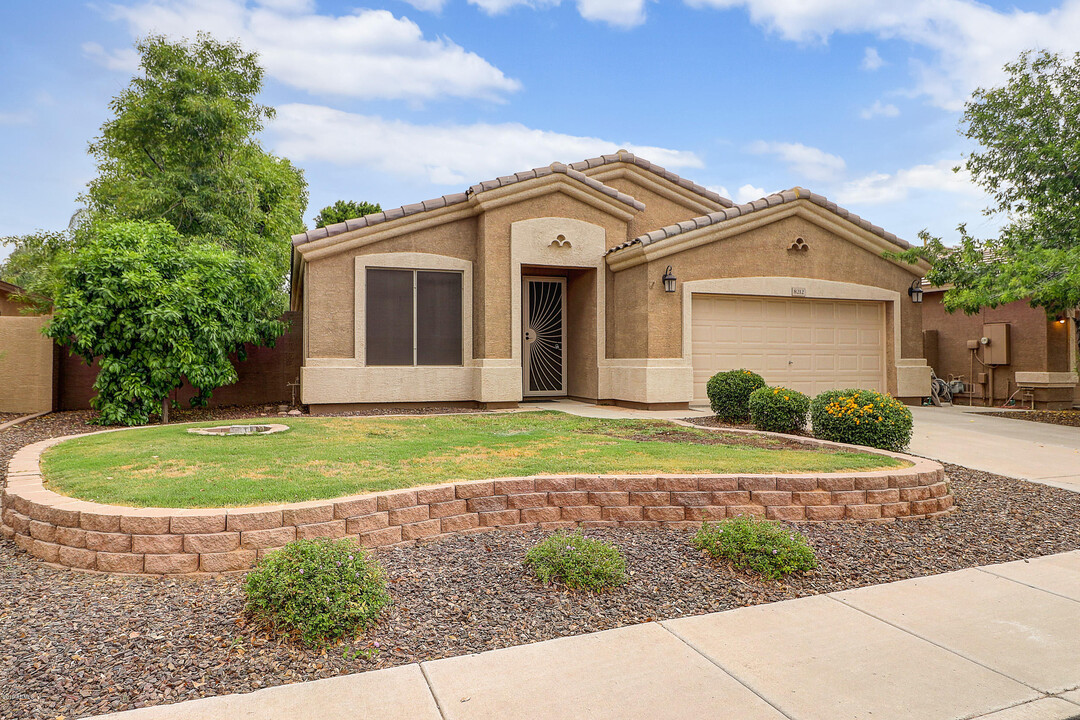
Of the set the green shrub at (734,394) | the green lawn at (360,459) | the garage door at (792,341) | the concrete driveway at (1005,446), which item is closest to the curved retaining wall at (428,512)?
the green lawn at (360,459)

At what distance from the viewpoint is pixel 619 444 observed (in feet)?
24.6

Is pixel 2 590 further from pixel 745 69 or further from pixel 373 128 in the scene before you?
pixel 373 128

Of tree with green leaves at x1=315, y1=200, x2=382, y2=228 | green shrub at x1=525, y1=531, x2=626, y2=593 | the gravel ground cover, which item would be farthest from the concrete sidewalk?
tree with green leaves at x1=315, y1=200, x2=382, y2=228

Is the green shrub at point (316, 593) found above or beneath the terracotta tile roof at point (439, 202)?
beneath

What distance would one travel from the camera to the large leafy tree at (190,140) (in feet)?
56.1

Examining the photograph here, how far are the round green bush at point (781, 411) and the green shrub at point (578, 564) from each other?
543cm

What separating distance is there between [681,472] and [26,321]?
13.5 m

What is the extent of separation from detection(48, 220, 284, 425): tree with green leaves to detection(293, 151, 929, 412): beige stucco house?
1.54 metres

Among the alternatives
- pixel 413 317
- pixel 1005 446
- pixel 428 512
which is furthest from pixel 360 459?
pixel 1005 446

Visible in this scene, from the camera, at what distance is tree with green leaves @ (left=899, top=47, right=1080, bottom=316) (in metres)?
12.3

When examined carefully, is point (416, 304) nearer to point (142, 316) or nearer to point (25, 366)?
point (142, 316)

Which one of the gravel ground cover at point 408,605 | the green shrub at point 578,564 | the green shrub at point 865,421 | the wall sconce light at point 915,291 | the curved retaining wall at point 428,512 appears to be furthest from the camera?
the wall sconce light at point 915,291

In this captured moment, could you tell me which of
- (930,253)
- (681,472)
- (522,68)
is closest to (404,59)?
(522,68)

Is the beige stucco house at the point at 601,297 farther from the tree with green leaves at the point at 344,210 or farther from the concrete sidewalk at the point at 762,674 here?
the tree with green leaves at the point at 344,210
